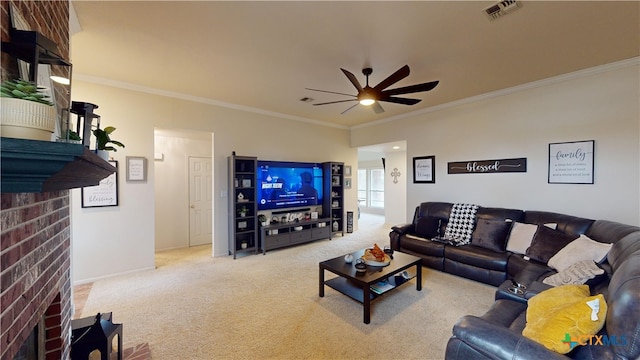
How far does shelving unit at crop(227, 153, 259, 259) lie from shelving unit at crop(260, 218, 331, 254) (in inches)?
7.8

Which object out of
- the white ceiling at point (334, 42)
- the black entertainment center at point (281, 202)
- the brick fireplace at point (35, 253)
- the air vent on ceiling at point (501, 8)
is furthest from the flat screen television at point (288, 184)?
the air vent on ceiling at point (501, 8)

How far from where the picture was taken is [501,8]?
6.89 ft

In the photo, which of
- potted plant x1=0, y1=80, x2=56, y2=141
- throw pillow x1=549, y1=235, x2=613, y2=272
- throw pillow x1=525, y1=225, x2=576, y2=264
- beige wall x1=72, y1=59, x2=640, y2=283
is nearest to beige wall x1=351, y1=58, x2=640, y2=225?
beige wall x1=72, y1=59, x2=640, y2=283

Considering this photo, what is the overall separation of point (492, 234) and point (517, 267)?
62 cm

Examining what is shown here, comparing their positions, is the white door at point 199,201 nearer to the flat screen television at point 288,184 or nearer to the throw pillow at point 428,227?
the flat screen television at point 288,184

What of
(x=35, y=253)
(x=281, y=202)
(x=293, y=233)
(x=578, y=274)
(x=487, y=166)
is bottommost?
(x=293, y=233)

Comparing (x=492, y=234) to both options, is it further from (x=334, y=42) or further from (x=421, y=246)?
(x=334, y=42)

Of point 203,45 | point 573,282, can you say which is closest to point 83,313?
point 203,45

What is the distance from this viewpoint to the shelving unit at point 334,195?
586 cm

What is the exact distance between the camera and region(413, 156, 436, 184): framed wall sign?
493 centimetres

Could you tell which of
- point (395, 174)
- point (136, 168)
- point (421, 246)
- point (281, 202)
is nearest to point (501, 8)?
point (421, 246)

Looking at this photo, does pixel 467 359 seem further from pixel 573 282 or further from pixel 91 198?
pixel 91 198

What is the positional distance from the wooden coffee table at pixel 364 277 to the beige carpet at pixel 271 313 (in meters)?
0.16

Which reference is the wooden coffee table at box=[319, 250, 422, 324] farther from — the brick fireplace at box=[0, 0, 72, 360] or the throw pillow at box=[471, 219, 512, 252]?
the brick fireplace at box=[0, 0, 72, 360]
